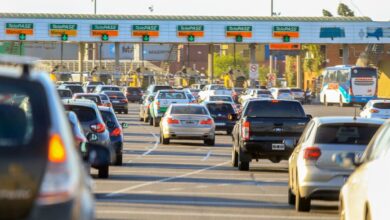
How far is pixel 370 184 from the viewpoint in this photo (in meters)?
11.7

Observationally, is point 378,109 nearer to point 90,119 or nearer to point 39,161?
point 90,119

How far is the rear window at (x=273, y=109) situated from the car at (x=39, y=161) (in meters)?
22.4

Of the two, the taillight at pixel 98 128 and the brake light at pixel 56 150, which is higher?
the brake light at pixel 56 150

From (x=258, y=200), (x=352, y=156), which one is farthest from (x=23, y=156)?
(x=258, y=200)

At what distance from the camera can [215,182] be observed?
83.6ft

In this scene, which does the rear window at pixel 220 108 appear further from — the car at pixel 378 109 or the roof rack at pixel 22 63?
the roof rack at pixel 22 63

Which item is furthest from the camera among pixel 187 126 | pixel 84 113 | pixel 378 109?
pixel 378 109

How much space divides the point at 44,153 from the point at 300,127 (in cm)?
2234

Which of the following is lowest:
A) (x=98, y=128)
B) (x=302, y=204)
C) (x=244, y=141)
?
(x=302, y=204)

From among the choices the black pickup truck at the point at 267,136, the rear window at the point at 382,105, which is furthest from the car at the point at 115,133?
the rear window at the point at 382,105

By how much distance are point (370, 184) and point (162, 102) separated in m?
46.6

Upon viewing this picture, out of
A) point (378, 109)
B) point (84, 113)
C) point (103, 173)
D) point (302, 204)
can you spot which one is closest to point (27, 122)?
point (302, 204)

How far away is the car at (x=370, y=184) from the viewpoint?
11.1 m

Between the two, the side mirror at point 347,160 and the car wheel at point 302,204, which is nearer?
the side mirror at point 347,160
